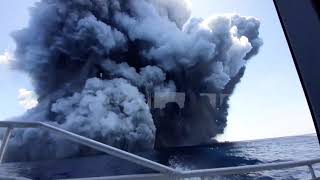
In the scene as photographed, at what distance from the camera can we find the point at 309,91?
0.84 metres

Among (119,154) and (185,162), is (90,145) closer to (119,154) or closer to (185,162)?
(119,154)

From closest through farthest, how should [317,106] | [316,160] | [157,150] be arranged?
[317,106] → [316,160] → [157,150]

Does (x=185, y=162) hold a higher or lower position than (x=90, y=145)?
higher

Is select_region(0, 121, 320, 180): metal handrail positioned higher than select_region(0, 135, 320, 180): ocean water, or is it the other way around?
select_region(0, 135, 320, 180): ocean water

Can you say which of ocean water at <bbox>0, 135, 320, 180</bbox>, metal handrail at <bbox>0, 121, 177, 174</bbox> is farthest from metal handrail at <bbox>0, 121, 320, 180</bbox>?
ocean water at <bbox>0, 135, 320, 180</bbox>

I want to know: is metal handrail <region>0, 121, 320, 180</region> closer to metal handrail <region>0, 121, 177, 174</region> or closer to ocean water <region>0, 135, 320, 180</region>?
metal handrail <region>0, 121, 177, 174</region>

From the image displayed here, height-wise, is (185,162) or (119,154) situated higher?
(185,162)

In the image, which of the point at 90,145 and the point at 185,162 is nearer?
the point at 90,145

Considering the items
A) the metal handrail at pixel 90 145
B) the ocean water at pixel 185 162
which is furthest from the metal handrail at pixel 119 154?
the ocean water at pixel 185 162

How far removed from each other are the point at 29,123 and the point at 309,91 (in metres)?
1.45

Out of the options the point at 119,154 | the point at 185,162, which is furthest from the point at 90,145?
the point at 185,162

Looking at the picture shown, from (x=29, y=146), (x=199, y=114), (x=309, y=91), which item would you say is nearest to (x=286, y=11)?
(x=309, y=91)

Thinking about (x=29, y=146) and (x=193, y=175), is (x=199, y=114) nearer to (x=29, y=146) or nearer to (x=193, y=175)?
(x=29, y=146)

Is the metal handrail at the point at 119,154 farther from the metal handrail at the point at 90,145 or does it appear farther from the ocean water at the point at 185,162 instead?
the ocean water at the point at 185,162
